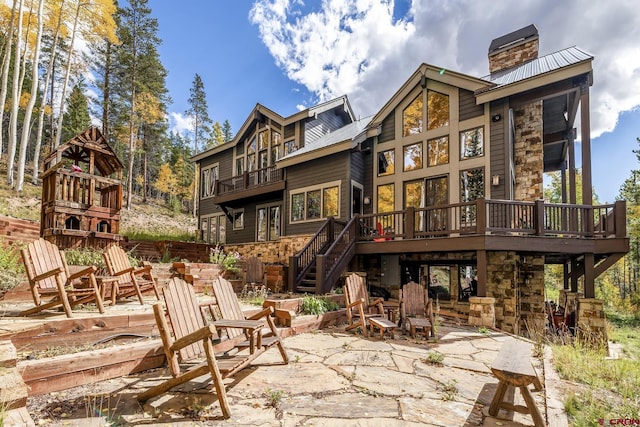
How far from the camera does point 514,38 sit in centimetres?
1202

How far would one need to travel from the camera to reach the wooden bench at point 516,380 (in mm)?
2559

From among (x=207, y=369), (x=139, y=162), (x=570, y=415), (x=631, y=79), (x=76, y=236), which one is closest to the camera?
(x=207, y=369)

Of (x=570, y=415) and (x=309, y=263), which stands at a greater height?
(x=309, y=263)

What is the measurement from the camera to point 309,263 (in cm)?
969

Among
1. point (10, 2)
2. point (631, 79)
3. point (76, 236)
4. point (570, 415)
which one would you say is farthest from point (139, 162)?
point (631, 79)

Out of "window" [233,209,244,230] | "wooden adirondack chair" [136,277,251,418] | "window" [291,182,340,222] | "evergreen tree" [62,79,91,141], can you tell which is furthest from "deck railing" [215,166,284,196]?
"evergreen tree" [62,79,91,141]

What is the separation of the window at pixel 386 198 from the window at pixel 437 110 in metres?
2.45

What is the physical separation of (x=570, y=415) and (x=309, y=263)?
23.9 ft

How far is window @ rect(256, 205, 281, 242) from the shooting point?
589 inches

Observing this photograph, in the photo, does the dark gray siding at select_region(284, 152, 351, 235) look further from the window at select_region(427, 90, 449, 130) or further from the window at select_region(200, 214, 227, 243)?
the window at select_region(200, 214, 227, 243)

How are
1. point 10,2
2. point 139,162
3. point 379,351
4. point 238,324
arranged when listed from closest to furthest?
1. point 238,324
2. point 379,351
3. point 10,2
4. point 139,162

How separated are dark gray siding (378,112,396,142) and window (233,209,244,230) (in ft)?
26.3

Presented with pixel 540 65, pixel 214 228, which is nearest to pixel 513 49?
pixel 540 65

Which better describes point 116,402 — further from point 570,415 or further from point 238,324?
point 570,415
